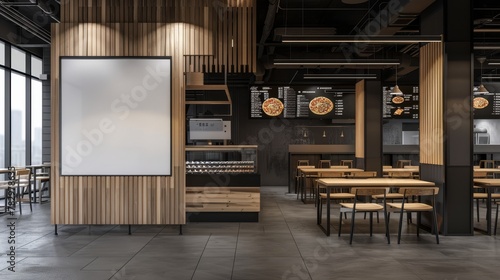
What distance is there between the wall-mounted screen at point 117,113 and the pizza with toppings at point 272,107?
7.21 m

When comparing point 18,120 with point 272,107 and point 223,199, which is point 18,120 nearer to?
point 272,107

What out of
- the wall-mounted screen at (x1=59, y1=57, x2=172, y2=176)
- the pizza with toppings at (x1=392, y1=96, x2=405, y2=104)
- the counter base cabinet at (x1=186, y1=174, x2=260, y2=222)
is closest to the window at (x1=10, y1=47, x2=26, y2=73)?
the wall-mounted screen at (x1=59, y1=57, x2=172, y2=176)

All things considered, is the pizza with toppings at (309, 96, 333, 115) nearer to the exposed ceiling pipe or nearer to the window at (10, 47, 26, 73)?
the exposed ceiling pipe

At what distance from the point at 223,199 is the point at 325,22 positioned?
5126 mm

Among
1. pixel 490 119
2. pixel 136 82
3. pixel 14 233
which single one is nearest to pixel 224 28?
pixel 136 82

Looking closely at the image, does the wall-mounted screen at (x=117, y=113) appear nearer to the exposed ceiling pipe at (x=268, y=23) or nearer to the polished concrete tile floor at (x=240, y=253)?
the polished concrete tile floor at (x=240, y=253)

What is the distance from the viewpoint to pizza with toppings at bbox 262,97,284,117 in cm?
1388

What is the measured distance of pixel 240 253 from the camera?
569 cm

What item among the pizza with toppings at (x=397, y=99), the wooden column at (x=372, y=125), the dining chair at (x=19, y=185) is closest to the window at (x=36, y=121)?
the dining chair at (x=19, y=185)

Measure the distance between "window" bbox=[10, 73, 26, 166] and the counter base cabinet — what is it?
6.92 meters

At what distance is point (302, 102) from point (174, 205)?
331 inches

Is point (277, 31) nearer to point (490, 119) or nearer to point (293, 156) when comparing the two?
point (293, 156)

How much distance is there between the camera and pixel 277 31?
10.1m

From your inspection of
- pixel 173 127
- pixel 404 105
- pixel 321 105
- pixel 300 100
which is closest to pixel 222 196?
pixel 173 127
